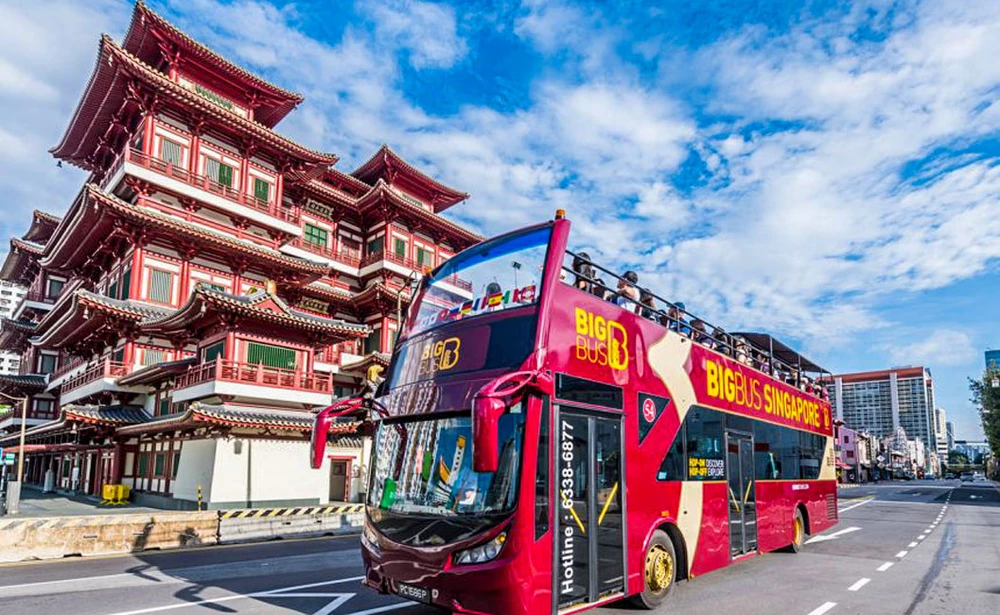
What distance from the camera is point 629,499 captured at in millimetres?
7121

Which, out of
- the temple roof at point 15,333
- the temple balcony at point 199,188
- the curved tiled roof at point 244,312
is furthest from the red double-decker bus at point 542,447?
the temple roof at point 15,333

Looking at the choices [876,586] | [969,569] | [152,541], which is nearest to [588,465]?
[876,586]

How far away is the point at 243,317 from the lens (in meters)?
23.6

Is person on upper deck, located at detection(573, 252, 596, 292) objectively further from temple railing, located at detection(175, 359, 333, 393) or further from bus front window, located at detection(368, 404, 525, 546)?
temple railing, located at detection(175, 359, 333, 393)

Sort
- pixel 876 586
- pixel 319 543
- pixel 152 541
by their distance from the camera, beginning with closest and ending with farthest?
1. pixel 876 586
2. pixel 152 541
3. pixel 319 543

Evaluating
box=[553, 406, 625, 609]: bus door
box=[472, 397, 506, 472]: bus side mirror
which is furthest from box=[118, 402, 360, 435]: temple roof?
box=[472, 397, 506, 472]: bus side mirror

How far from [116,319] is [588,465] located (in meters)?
26.6

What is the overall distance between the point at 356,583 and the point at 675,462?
5333 millimetres

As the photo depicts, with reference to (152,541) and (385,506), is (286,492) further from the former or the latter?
(385,506)

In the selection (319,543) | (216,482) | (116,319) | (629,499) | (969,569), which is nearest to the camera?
(629,499)

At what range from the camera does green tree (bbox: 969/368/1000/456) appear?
4778 cm

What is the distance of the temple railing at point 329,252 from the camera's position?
1444 inches

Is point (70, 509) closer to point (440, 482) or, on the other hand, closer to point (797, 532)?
point (440, 482)

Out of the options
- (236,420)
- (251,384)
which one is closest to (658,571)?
(236,420)
